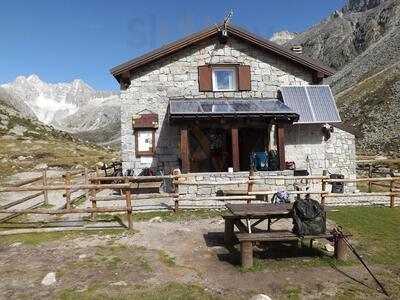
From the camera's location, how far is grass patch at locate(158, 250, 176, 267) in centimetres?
908

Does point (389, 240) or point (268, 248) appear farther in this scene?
point (389, 240)

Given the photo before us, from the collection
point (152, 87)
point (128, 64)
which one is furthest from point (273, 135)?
point (128, 64)

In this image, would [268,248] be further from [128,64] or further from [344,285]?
[128,64]

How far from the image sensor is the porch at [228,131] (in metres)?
18.8

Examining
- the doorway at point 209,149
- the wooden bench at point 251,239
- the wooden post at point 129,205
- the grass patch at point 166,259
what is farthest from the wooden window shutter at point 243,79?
the wooden bench at point 251,239

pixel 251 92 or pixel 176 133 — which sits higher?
pixel 251 92

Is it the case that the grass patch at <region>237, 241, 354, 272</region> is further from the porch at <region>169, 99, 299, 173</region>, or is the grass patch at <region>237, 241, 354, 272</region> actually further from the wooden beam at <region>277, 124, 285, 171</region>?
the wooden beam at <region>277, 124, 285, 171</region>

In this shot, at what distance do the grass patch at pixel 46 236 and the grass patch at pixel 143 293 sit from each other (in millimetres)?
3822

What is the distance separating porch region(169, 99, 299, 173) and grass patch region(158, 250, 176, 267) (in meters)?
8.92

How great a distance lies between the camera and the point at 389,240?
35.5ft

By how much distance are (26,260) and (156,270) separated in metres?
3.09

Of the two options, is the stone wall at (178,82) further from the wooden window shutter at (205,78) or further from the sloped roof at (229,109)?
the sloped roof at (229,109)

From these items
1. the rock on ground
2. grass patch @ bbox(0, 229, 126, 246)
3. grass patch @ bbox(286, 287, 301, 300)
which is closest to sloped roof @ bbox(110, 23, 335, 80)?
grass patch @ bbox(0, 229, 126, 246)

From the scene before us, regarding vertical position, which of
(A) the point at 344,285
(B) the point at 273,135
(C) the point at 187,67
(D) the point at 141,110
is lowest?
(A) the point at 344,285
